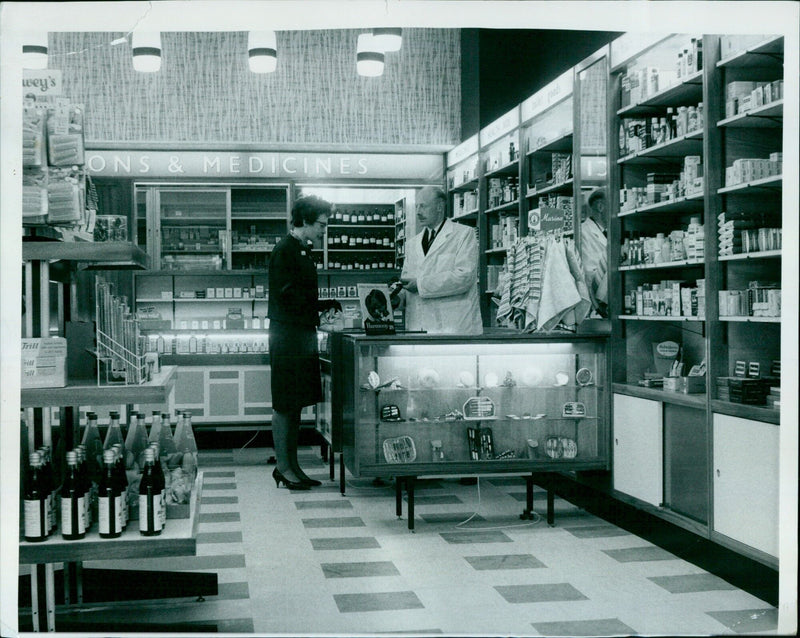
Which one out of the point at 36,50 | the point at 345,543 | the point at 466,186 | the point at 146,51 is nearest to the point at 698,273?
the point at 345,543

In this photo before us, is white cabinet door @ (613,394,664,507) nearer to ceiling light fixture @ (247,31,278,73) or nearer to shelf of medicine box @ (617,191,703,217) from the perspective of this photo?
shelf of medicine box @ (617,191,703,217)

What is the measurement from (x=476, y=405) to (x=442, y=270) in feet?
4.02

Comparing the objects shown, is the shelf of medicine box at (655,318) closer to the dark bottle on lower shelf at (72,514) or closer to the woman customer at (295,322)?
the woman customer at (295,322)

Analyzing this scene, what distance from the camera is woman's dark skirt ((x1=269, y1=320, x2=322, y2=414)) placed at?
20.4 ft

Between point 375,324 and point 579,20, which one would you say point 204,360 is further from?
point 579,20

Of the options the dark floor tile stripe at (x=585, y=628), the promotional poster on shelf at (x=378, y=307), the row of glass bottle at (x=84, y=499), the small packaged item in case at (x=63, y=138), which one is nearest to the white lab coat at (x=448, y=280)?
the promotional poster on shelf at (x=378, y=307)

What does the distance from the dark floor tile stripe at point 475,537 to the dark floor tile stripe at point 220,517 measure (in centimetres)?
127

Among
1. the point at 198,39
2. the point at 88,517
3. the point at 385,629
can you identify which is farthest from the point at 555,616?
the point at 198,39

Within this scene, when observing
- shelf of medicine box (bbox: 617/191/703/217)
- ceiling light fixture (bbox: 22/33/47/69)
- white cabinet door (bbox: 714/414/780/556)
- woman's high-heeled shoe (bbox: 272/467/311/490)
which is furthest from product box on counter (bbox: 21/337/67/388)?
ceiling light fixture (bbox: 22/33/47/69)

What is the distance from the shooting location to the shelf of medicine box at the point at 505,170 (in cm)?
772

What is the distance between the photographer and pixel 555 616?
357 centimetres

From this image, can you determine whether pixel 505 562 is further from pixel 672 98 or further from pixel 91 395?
pixel 672 98

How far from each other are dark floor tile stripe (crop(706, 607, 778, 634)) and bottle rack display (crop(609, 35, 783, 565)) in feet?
0.70

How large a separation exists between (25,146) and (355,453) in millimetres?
2770
